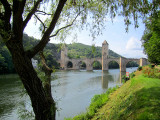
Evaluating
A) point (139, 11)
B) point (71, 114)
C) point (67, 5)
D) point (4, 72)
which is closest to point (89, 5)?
point (67, 5)

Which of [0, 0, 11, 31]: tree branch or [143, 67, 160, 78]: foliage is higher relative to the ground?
[0, 0, 11, 31]: tree branch

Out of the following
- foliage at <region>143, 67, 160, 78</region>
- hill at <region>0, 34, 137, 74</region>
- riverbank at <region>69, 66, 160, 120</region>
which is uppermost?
hill at <region>0, 34, 137, 74</region>

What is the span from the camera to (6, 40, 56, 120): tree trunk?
2771 millimetres

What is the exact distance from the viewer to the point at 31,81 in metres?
2.90

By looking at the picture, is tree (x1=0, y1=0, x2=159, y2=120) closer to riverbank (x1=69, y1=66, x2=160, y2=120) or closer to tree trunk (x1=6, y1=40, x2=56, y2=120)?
tree trunk (x1=6, y1=40, x2=56, y2=120)

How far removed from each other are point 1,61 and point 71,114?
77.5ft

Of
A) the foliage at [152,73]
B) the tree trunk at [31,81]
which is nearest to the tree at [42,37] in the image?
the tree trunk at [31,81]

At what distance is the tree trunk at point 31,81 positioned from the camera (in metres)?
2.77

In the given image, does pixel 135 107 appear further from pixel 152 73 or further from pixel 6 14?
pixel 152 73

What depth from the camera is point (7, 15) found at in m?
2.81

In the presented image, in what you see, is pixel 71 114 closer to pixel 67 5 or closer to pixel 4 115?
pixel 4 115

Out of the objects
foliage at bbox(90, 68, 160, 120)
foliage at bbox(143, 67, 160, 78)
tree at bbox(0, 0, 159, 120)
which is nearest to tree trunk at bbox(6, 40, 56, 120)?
tree at bbox(0, 0, 159, 120)

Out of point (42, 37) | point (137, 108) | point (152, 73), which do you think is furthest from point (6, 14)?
point (152, 73)

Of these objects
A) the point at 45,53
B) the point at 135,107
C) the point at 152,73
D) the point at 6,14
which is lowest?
the point at 135,107
